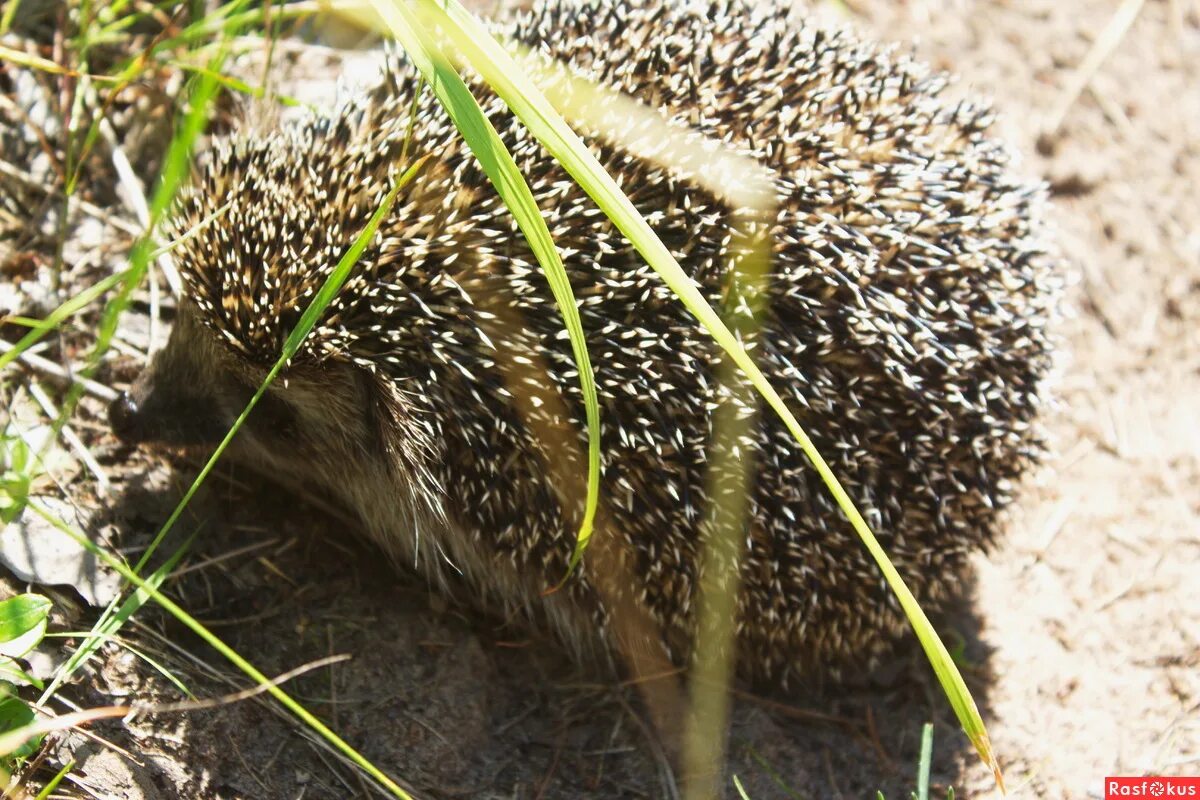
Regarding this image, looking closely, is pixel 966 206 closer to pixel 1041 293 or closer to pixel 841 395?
pixel 1041 293

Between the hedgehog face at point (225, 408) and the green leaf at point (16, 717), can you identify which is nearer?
the green leaf at point (16, 717)

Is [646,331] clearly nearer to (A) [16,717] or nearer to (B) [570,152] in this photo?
(B) [570,152]

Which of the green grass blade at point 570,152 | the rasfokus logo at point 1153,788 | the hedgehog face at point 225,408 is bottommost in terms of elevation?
the rasfokus logo at point 1153,788

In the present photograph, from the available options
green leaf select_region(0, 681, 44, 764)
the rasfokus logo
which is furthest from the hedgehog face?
the rasfokus logo

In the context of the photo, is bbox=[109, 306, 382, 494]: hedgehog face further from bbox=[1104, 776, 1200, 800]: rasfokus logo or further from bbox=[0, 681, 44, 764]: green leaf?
bbox=[1104, 776, 1200, 800]: rasfokus logo

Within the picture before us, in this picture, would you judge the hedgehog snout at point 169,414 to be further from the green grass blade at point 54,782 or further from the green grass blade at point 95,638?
the green grass blade at point 54,782

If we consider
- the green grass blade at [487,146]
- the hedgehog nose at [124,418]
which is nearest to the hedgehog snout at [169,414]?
the hedgehog nose at [124,418]

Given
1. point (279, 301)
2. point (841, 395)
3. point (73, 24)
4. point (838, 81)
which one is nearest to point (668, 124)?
point (838, 81)
